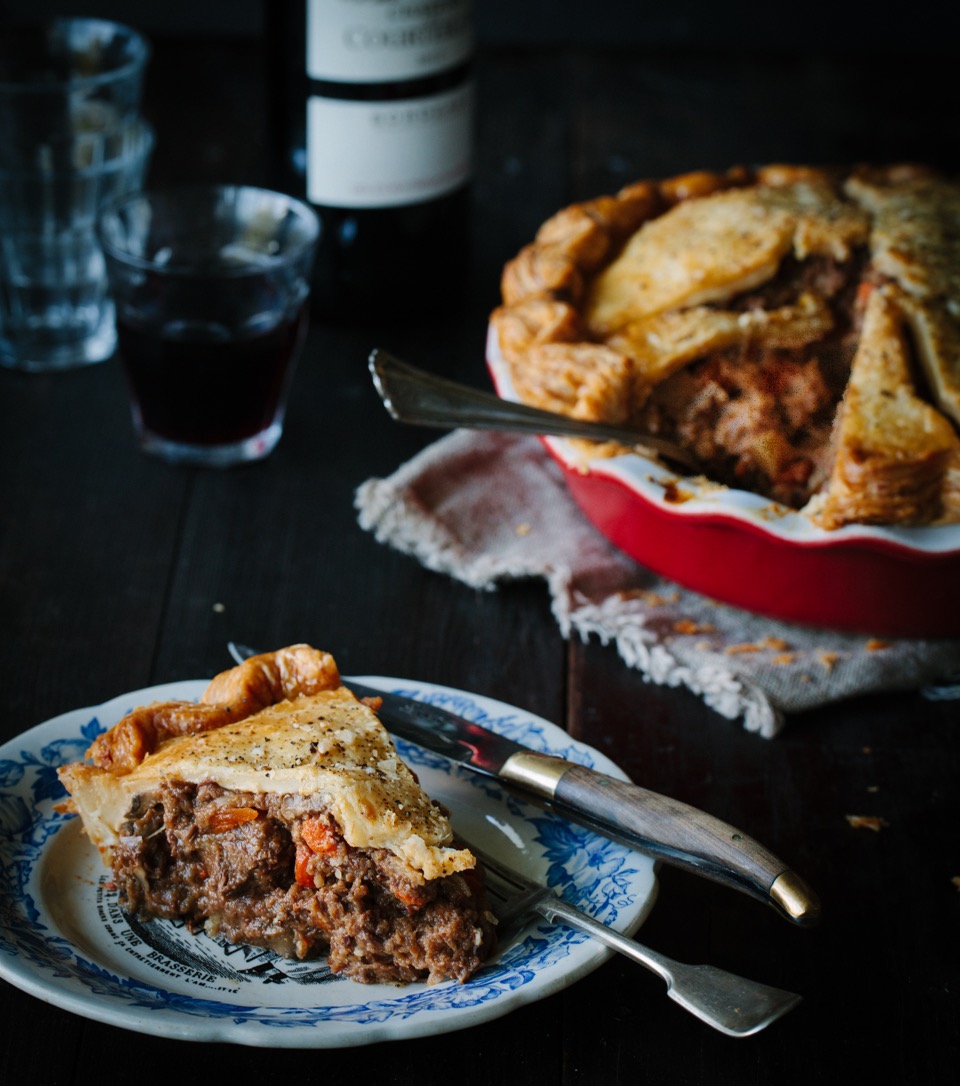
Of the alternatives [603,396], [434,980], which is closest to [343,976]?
[434,980]

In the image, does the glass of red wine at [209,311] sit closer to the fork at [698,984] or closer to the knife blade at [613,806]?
the knife blade at [613,806]

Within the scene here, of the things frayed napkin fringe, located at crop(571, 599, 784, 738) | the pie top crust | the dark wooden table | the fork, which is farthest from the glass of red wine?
the fork

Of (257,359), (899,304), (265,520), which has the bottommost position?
(265,520)

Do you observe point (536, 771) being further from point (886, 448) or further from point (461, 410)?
point (886, 448)

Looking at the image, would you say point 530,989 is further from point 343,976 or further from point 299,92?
point 299,92

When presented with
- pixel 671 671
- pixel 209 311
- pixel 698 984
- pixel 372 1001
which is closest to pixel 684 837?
pixel 698 984
